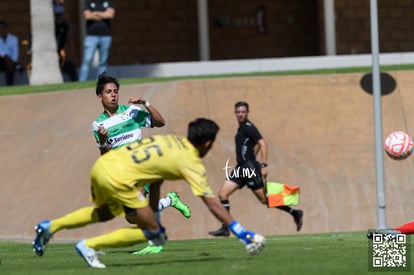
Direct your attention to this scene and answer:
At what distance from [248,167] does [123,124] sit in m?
5.35

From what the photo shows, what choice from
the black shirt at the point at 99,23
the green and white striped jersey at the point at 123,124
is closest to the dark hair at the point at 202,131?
the green and white striped jersey at the point at 123,124

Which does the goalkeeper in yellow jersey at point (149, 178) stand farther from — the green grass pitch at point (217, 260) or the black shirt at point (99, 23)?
the black shirt at point (99, 23)

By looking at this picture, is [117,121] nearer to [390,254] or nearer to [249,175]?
[390,254]

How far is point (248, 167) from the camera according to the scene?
20.4 m

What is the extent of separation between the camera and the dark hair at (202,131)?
11867mm

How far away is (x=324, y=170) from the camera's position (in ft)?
75.6

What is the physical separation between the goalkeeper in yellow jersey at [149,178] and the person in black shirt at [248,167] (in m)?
7.85

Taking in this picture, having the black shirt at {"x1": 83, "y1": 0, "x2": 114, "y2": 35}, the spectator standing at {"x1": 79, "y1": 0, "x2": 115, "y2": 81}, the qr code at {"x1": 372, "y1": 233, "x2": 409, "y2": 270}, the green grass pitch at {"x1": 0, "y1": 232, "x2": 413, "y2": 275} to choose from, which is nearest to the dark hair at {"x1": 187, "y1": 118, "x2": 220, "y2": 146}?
the green grass pitch at {"x1": 0, "y1": 232, "x2": 413, "y2": 275}

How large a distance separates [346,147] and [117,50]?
1288 cm

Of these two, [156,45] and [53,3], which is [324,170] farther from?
[156,45]

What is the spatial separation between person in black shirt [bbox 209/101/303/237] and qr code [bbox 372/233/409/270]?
19.4 ft

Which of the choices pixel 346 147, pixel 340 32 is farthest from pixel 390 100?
pixel 340 32

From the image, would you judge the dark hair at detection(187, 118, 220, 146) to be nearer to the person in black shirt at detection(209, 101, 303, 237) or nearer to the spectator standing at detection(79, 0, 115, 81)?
the person in black shirt at detection(209, 101, 303, 237)

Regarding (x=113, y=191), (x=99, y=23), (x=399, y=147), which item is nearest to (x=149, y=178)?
(x=113, y=191)
